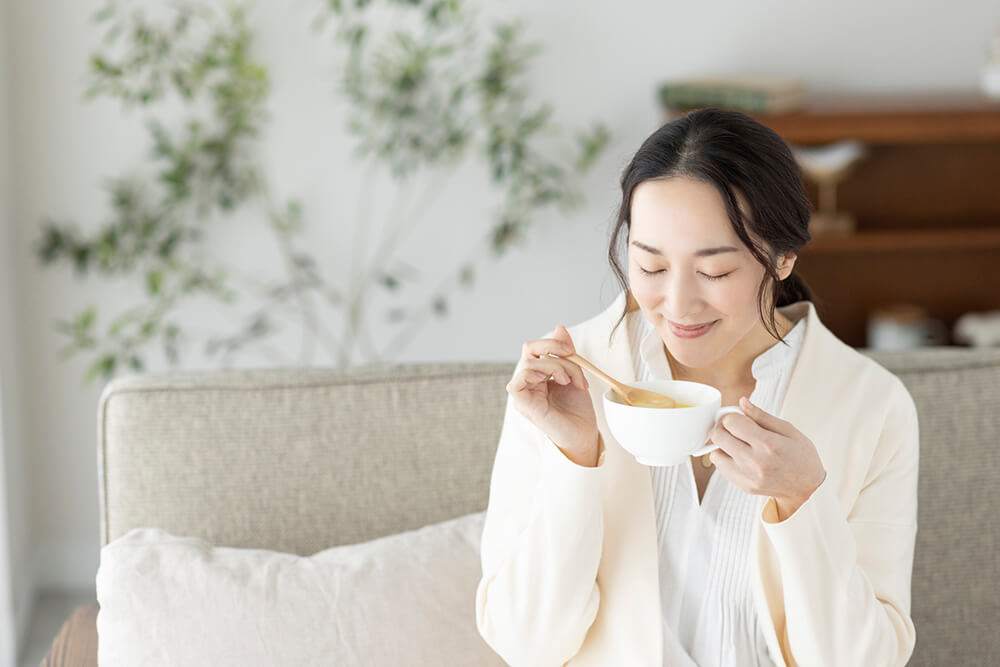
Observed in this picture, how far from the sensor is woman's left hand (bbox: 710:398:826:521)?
1031 mm

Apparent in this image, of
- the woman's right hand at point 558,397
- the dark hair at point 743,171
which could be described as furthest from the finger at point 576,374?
the dark hair at point 743,171

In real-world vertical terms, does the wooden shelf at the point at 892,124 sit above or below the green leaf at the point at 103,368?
above

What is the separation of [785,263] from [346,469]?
0.71 meters

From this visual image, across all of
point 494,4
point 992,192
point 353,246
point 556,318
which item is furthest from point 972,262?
point 353,246

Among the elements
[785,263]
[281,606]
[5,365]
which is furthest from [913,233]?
[5,365]

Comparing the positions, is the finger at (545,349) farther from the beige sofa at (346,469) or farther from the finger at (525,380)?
the beige sofa at (346,469)

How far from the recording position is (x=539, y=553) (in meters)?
1.22

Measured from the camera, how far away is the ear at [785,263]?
1.21 m

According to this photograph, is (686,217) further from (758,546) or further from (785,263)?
(758,546)

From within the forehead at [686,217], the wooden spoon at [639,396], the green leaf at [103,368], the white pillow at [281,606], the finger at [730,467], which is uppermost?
Result: the forehead at [686,217]

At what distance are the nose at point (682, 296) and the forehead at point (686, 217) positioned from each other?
0.04m

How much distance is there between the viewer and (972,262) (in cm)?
301

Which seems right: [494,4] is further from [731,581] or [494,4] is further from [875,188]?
[731,581]

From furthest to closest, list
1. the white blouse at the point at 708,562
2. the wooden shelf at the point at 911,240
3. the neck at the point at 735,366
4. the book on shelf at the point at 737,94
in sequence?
the wooden shelf at the point at 911,240, the book on shelf at the point at 737,94, the neck at the point at 735,366, the white blouse at the point at 708,562
